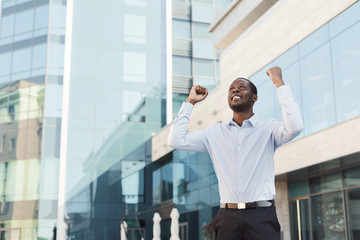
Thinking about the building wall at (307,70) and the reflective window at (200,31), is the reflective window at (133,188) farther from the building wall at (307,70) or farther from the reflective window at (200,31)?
the building wall at (307,70)

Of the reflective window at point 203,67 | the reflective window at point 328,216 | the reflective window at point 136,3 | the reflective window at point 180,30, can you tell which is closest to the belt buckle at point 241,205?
the reflective window at point 328,216

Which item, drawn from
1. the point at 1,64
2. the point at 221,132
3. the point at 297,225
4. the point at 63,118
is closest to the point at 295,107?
the point at 221,132

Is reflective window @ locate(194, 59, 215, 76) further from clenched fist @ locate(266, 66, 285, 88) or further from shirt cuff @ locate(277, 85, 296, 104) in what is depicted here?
shirt cuff @ locate(277, 85, 296, 104)

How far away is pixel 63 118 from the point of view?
25375mm

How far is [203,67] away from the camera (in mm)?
27531

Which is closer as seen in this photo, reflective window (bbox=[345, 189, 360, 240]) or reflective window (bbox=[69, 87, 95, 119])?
reflective window (bbox=[345, 189, 360, 240])

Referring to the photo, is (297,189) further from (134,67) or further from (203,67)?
(134,67)

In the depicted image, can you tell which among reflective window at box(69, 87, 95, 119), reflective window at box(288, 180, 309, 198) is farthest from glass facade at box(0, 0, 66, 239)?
reflective window at box(288, 180, 309, 198)

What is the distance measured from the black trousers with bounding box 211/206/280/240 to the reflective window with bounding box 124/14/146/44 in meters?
24.8

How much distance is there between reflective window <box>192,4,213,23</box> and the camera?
2806cm

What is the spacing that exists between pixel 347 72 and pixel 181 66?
604 inches

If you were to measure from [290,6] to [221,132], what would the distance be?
12.6 meters

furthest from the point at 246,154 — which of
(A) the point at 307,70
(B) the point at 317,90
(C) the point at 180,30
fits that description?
(C) the point at 180,30

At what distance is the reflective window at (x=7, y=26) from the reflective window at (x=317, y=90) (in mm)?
17563
